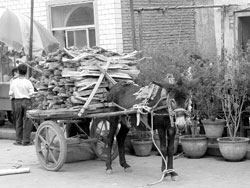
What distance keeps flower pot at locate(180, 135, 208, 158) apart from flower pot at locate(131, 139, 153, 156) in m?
0.76

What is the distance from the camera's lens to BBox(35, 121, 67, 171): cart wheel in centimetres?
905

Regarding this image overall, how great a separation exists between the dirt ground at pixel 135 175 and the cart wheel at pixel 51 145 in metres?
0.17

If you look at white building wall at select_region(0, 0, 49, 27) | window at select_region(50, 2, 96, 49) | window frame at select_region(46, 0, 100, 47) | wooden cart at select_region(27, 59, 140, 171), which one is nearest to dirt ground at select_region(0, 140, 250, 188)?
wooden cart at select_region(27, 59, 140, 171)

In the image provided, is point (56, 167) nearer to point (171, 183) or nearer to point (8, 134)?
point (171, 183)

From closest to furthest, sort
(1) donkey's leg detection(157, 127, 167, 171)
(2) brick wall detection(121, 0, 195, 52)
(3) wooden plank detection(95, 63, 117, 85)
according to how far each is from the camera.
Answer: (1) donkey's leg detection(157, 127, 167, 171) < (3) wooden plank detection(95, 63, 117, 85) < (2) brick wall detection(121, 0, 195, 52)

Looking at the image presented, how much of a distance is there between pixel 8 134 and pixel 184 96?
23.2 feet

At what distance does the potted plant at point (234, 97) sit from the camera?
30.5 ft

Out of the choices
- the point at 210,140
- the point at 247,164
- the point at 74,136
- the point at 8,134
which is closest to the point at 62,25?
the point at 8,134

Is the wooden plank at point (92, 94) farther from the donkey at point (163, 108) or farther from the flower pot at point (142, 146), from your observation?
the flower pot at point (142, 146)

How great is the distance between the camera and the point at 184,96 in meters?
7.85

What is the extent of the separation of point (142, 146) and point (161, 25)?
20.1 feet

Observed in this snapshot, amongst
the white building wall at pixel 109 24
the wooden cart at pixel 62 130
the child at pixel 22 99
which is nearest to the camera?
the wooden cart at pixel 62 130

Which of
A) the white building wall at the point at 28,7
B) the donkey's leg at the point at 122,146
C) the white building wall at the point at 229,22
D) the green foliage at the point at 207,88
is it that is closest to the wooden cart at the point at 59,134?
the donkey's leg at the point at 122,146

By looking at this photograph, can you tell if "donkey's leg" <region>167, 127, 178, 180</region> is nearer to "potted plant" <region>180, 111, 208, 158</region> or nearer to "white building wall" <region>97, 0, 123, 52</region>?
"potted plant" <region>180, 111, 208, 158</region>
